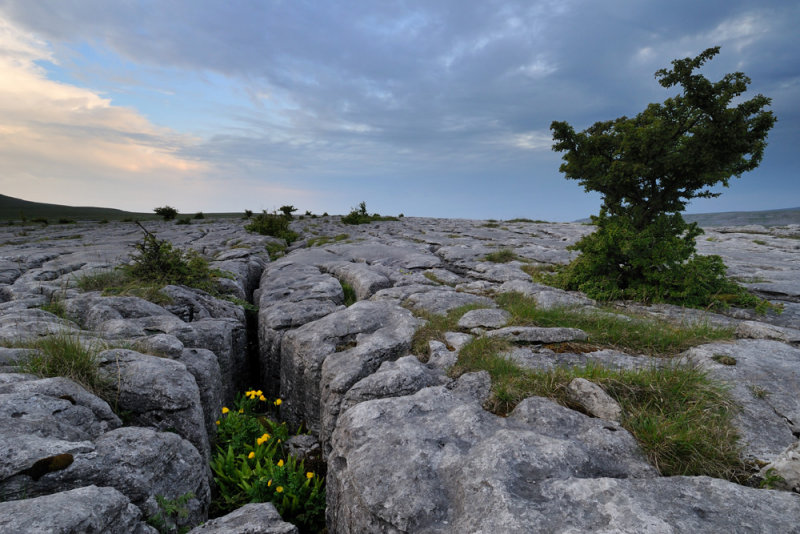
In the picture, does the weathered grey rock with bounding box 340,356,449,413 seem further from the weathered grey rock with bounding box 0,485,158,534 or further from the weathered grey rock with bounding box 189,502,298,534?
the weathered grey rock with bounding box 0,485,158,534

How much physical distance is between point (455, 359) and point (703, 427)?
276 cm

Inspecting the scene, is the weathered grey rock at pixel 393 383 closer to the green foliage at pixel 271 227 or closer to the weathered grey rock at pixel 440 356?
the weathered grey rock at pixel 440 356

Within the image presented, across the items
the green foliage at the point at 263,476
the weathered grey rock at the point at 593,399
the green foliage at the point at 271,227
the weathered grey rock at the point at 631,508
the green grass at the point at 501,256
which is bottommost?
the green foliage at the point at 263,476

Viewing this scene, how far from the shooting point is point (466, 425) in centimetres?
379

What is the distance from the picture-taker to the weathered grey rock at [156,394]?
173 inches

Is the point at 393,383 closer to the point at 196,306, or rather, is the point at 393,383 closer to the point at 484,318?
the point at 484,318

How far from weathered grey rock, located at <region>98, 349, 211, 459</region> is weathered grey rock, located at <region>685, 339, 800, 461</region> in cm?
565

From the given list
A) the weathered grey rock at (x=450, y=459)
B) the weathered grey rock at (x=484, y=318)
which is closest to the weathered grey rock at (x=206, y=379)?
the weathered grey rock at (x=450, y=459)

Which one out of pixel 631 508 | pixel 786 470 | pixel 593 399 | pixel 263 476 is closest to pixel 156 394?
pixel 263 476

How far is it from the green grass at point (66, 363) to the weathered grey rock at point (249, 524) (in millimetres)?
2139

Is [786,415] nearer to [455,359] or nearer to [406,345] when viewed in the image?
[455,359]

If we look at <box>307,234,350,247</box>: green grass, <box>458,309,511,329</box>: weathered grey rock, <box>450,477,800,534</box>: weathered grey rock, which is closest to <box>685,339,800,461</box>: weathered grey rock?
<box>450,477,800,534</box>: weathered grey rock

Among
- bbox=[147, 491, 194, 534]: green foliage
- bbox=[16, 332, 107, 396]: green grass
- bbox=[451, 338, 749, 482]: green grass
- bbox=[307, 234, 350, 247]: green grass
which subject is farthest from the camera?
bbox=[307, 234, 350, 247]: green grass

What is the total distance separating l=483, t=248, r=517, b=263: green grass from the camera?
12.9 meters
